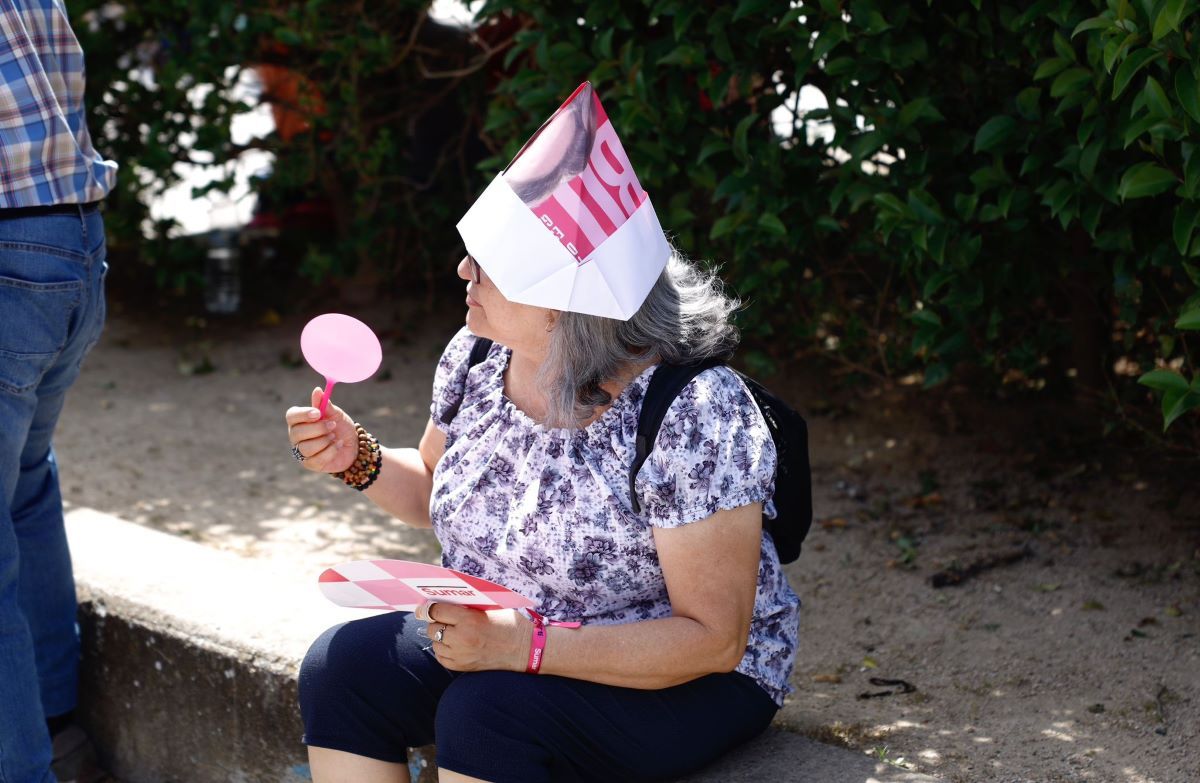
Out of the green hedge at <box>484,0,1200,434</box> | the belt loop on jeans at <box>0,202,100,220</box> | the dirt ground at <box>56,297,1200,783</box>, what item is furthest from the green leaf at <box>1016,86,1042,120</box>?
the belt loop on jeans at <box>0,202,100,220</box>

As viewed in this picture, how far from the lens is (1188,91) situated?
2.25 metres

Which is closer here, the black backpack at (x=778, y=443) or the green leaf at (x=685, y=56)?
the black backpack at (x=778, y=443)

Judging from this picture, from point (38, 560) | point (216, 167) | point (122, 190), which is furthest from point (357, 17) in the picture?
point (38, 560)

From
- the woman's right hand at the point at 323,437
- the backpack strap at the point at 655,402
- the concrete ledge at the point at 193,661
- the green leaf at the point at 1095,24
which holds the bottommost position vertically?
the concrete ledge at the point at 193,661

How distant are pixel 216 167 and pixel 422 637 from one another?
11.6ft

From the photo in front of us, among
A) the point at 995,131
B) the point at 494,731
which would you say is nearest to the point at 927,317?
the point at 995,131

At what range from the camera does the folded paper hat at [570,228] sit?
2020 mm

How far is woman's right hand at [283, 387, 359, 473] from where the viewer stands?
230cm

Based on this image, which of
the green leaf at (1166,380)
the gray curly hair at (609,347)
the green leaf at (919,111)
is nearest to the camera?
the gray curly hair at (609,347)

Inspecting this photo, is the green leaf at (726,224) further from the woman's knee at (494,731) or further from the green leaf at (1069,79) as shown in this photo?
the woman's knee at (494,731)

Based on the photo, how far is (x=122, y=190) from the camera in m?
5.43

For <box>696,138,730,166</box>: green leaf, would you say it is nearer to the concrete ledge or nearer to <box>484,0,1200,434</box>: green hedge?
<box>484,0,1200,434</box>: green hedge

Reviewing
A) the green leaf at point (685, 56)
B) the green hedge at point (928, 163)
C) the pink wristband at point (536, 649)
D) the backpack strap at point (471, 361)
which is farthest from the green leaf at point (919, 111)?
the pink wristband at point (536, 649)

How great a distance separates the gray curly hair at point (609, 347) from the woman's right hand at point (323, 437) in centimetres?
43
